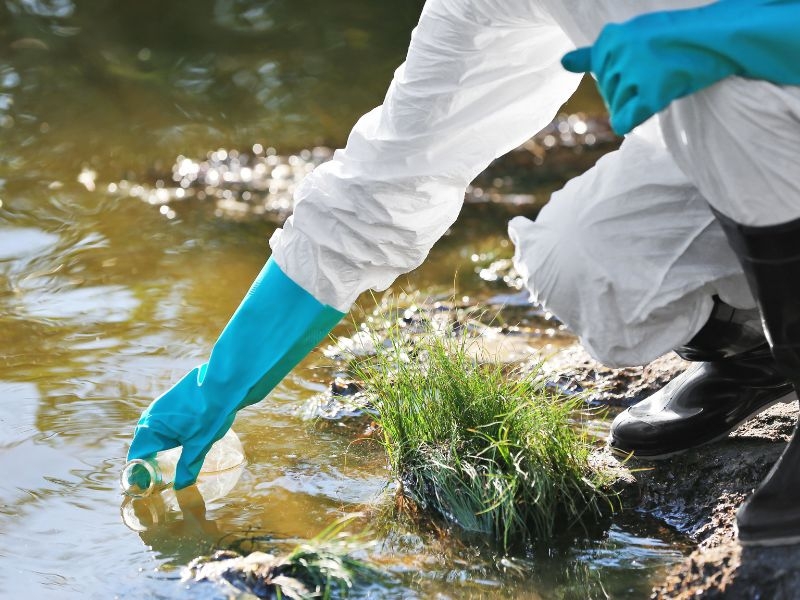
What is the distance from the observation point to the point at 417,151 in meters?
2.28

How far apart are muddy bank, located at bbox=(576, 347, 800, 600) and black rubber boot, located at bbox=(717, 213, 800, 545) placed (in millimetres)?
42

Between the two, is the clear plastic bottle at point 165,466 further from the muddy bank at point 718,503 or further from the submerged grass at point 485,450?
the muddy bank at point 718,503

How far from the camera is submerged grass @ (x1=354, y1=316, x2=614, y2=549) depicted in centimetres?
238

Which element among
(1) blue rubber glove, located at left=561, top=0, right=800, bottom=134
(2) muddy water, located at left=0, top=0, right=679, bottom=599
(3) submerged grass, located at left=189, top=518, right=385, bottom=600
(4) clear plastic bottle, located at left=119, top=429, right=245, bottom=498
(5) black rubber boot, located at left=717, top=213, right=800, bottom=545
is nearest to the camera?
(1) blue rubber glove, located at left=561, top=0, right=800, bottom=134

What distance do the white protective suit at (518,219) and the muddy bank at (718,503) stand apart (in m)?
0.40

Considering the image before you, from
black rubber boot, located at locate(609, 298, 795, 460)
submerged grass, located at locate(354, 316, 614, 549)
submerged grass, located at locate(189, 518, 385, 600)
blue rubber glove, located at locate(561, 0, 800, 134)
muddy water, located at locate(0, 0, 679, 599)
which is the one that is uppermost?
blue rubber glove, located at locate(561, 0, 800, 134)

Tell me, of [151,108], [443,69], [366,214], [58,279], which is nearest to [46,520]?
[366,214]

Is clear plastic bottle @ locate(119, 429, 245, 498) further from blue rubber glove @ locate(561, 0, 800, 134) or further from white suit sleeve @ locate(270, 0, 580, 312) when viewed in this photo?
blue rubber glove @ locate(561, 0, 800, 134)

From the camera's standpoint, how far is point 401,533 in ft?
7.89

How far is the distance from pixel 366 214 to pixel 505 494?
2.08 feet

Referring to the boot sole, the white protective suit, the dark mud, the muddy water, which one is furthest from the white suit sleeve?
the boot sole

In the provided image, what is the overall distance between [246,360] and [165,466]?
1.38 feet

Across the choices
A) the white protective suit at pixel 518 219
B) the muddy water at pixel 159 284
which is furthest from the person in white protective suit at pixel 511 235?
the muddy water at pixel 159 284

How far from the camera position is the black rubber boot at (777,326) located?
190 cm
